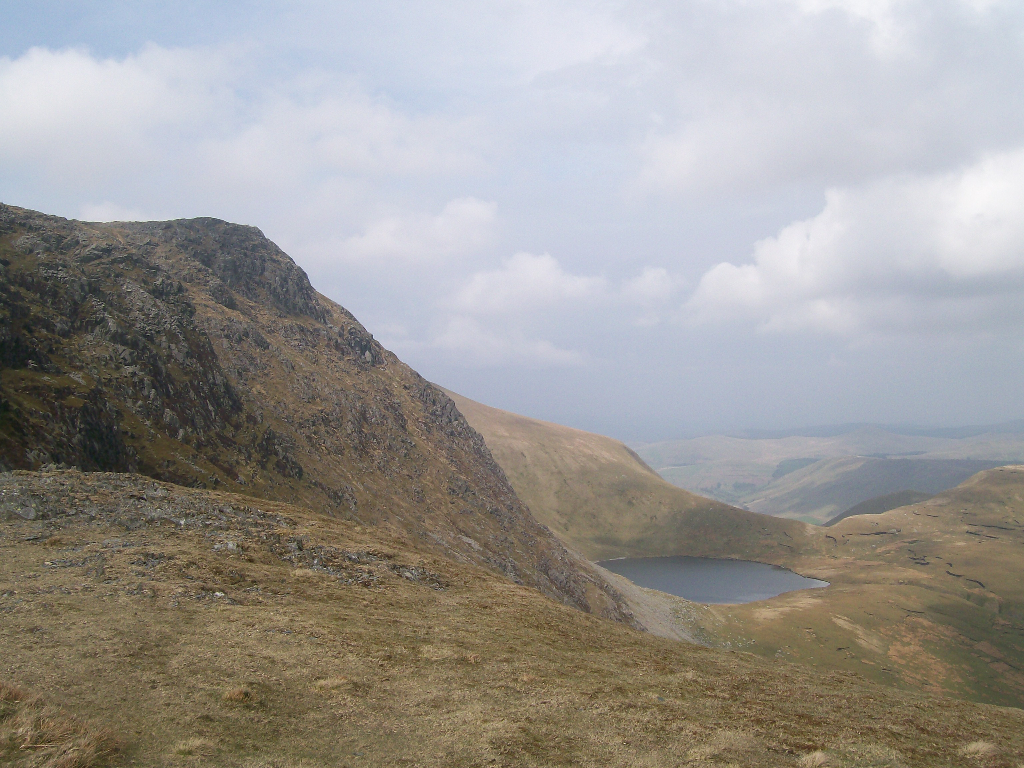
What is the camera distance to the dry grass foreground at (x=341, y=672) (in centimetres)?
1758

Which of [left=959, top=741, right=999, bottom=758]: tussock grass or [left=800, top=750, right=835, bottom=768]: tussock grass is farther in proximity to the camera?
[left=959, top=741, right=999, bottom=758]: tussock grass

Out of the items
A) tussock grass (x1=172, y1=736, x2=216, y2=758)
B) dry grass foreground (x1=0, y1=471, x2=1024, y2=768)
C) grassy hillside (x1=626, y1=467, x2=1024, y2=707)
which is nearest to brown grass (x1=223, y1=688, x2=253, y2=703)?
dry grass foreground (x1=0, y1=471, x2=1024, y2=768)

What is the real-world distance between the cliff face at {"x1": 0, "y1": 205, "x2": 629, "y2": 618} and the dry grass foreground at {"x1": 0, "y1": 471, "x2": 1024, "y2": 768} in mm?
17158

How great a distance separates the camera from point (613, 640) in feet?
133

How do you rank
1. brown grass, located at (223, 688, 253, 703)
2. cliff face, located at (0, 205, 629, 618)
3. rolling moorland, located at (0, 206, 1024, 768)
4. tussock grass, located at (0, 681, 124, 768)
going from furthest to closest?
cliff face, located at (0, 205, 629, 618), brown grass, located at (223, 688, 253, 703), rolling moorland, located at (0, 206, 1024, 768), tussock grass, located at (0, 681, 124, 768)

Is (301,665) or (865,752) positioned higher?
(301,665)

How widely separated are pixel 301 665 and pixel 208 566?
1348 centimetres

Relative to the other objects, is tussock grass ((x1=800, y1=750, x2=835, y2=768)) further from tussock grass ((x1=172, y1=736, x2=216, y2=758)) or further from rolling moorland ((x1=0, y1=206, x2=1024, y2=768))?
tussock grass ((x1=172, y1=736, x2=216, y2=758))

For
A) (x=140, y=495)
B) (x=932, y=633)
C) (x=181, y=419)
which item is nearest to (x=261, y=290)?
(x=181, y=419)

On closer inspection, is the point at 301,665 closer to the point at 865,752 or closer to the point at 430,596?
the point at 430,596

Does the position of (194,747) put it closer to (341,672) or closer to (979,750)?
(341,672)

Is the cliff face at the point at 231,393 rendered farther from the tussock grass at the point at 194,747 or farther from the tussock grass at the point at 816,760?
the tussock grass at the point at 816,760

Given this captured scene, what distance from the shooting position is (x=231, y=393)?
76438 millimetres

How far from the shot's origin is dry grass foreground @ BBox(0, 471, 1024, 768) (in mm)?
17578
